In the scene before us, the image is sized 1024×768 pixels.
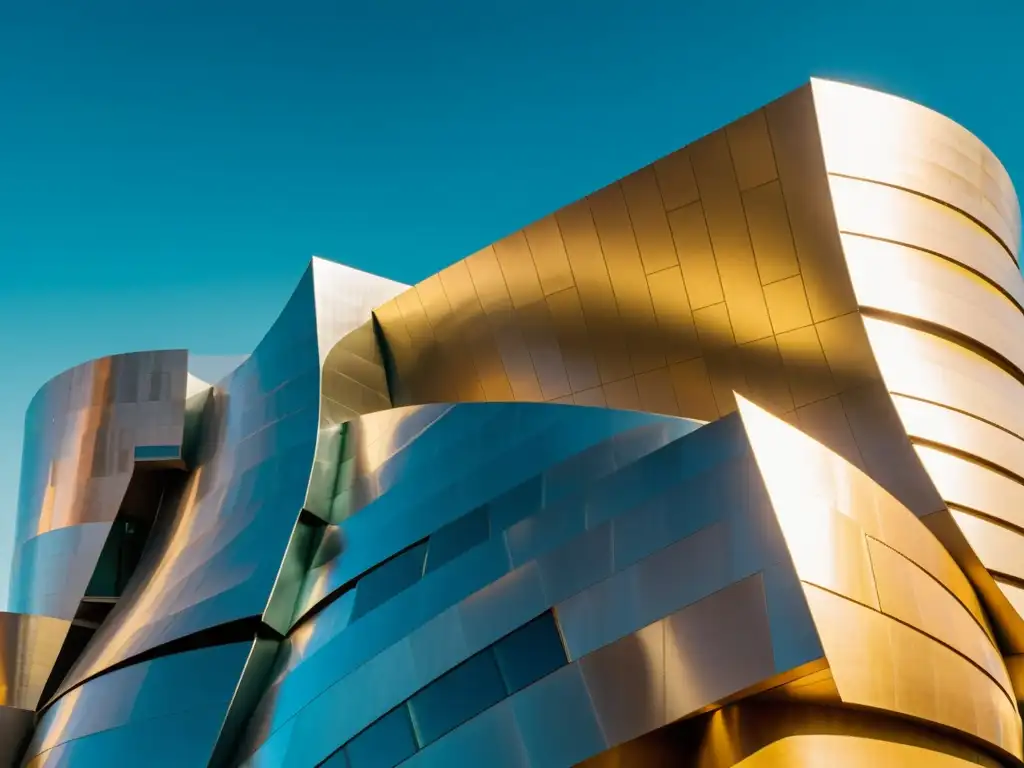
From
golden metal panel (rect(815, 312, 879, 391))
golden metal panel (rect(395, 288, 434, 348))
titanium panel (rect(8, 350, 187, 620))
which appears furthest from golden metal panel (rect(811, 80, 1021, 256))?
titanium panel (rect(8, 350, 187, 620))

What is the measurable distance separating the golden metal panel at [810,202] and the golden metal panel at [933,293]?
219mm

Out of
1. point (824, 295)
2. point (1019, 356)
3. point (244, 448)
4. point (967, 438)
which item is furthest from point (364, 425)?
point (1019, 356)

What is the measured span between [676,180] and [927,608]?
270 inches

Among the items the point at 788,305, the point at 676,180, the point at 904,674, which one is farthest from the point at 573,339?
the point at 904,674

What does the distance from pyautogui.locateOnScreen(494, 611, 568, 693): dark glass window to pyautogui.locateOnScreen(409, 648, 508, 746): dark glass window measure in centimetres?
14

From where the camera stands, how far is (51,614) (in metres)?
20.8

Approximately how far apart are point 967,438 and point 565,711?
23.9ft

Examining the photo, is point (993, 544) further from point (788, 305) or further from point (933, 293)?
point (788, 305)

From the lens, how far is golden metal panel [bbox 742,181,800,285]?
1540cm

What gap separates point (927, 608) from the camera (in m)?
12.2

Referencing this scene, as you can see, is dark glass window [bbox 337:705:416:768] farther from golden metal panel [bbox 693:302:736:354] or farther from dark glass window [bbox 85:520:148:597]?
dark glass window [bbox 85:520:148:597]

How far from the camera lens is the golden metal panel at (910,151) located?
606 inches

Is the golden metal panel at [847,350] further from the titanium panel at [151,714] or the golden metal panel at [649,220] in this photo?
the titanium panel at [151,714]

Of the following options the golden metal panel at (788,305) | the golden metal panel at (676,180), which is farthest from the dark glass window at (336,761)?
the golden metal panel at (676,180)
